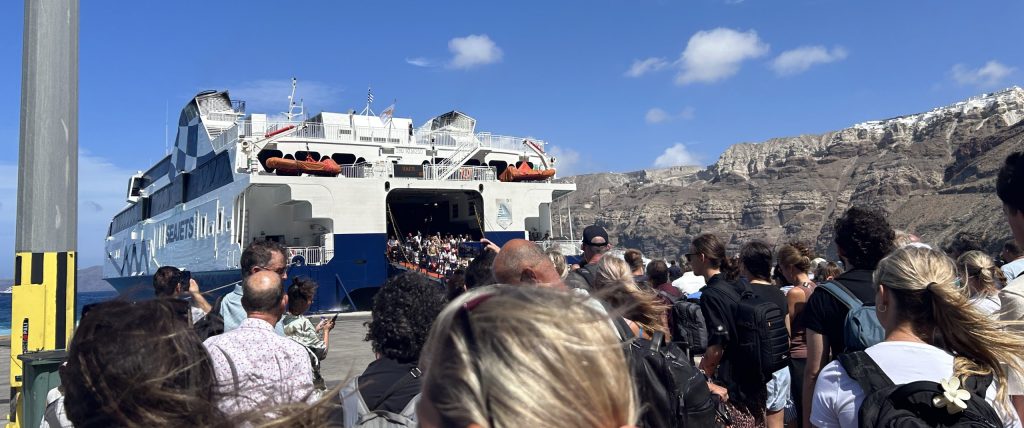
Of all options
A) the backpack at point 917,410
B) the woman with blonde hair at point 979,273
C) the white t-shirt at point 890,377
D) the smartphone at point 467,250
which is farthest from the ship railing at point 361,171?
the backpack at point 917,410

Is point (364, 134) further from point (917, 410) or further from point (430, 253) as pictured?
point (917, 410)

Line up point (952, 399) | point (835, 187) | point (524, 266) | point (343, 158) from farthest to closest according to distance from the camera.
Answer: point (835, 187)
point (343, 158)
point (524, 266)
point (952, 399)

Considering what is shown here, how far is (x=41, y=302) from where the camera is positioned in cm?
450

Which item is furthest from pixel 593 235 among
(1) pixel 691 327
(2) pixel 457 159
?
(2) pixel 457 159

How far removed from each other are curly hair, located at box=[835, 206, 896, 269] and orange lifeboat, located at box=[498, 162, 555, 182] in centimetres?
1821

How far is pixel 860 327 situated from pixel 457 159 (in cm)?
1960

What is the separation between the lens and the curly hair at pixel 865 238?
3.35 metres

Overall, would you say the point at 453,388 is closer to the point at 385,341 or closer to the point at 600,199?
the point at 385,341

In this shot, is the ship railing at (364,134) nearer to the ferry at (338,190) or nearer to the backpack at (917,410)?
the ferry at (338,190)

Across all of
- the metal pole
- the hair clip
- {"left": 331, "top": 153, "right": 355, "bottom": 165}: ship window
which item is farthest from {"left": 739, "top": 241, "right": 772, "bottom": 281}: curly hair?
{"left": 331, "top": 153, "right": 355, "bottom": 165}: ship window

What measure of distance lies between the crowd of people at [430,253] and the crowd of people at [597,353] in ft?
46.3

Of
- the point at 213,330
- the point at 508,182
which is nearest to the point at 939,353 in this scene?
the point at 213,330

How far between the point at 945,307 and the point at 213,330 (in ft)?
11.8

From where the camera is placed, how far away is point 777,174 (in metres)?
114
